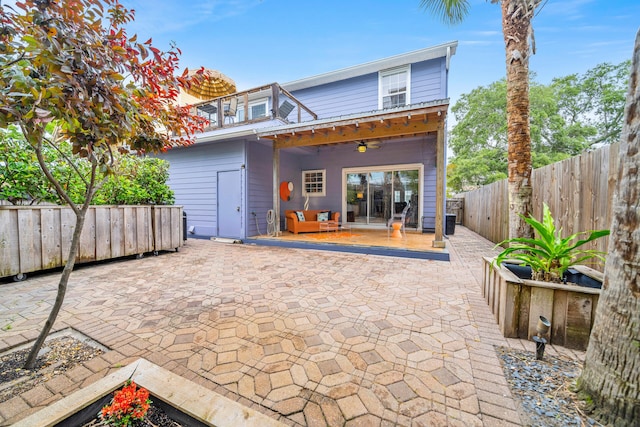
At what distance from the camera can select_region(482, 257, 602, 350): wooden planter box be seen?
201 cm

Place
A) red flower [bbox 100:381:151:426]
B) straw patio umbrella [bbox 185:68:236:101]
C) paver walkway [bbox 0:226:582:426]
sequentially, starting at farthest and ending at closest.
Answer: straw patio umbrella [bbox 185:68:236:101] < paver walkway [bbox 0:226:582:426] < red flower [bbox 100:381:151:426]

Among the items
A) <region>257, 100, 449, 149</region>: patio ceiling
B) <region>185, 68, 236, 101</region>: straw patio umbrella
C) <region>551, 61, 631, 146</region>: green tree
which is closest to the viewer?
<region>257, 100, 449, 149</region>: patio ceiling

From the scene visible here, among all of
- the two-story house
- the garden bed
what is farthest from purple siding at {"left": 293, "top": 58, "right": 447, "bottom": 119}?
the garden bed

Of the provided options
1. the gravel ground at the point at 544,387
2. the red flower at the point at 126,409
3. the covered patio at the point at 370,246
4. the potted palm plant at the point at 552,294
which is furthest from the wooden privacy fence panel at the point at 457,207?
the red flower at the point at 126,409

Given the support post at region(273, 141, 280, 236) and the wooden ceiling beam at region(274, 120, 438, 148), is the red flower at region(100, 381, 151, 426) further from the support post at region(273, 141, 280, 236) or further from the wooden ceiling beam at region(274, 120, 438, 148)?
the support post at region(273, 141, 280, 236)

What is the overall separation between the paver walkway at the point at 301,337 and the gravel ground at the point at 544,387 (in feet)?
0.29

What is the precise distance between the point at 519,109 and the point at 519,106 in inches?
1.5

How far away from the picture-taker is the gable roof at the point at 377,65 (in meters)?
7.46

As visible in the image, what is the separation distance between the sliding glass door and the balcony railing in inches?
115

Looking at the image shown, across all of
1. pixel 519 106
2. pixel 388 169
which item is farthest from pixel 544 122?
pixel 519 106

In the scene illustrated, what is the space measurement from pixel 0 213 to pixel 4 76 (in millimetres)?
3859

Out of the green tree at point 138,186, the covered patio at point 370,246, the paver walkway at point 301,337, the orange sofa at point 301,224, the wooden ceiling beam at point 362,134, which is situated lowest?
the paver walkway at point 301,337

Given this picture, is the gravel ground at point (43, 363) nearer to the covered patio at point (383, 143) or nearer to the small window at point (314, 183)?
the covered patio at point (383, 143)

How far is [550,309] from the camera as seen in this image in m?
2.12
